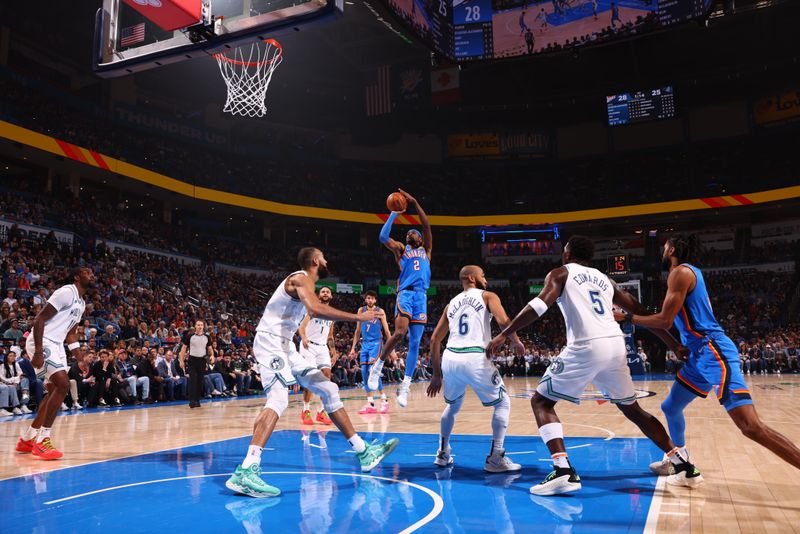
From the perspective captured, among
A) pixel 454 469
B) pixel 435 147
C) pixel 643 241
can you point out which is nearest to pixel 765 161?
pixel 643 241

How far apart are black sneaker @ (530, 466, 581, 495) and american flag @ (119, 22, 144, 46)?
7301 millimetres

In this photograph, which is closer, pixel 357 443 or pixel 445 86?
pixel 357 443

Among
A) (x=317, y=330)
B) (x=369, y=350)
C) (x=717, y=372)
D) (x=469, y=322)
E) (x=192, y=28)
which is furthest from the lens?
(x=369, y=350)

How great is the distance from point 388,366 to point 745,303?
18.7m

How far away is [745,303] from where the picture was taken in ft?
94.4

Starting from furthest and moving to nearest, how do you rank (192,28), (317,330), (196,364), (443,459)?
(196,364)
(317,330)
(192,28)
(443,459)

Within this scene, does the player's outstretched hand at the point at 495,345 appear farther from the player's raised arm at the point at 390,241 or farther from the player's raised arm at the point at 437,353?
the player's raised arm at the point at 390,241

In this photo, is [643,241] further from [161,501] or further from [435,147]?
[161,501]

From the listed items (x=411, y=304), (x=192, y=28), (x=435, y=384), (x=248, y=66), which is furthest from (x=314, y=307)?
(x=248, y=66)

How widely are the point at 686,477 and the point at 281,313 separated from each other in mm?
3403

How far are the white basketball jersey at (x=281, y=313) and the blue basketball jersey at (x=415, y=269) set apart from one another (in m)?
3.02

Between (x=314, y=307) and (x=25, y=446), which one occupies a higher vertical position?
(x=314, y=307)

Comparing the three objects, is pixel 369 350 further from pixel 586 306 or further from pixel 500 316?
pixel 586 306

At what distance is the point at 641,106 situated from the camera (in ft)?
93.5
